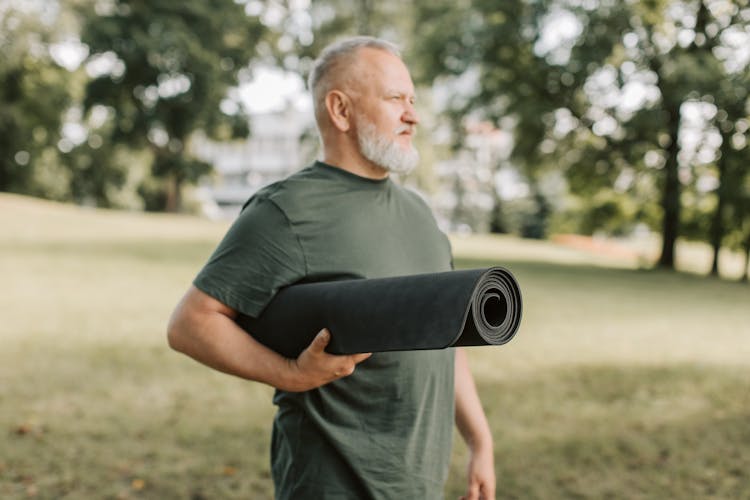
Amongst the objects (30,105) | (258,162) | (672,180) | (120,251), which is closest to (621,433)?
(120,251)

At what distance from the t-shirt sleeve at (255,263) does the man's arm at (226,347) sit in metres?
0.04

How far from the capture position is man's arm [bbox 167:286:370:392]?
1.71 meters

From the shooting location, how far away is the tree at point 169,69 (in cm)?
3272

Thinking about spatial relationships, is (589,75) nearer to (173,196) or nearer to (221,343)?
(221,343)

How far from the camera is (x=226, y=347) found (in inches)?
70.7

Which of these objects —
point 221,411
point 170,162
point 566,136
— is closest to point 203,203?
point 170,162

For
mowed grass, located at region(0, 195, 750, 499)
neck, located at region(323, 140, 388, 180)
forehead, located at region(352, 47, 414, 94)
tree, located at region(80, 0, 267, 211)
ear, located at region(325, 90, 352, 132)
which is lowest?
mowed grass, located at region(0, 195, 750, 499)

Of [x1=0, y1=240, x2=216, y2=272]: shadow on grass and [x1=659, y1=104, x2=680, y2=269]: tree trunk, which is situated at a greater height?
[x1=659, y1=104, x2=680, y2=269]: tree trunk

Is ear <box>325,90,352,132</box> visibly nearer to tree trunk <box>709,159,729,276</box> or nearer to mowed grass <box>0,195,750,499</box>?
mowed grass <box>0,195,750,499</box>

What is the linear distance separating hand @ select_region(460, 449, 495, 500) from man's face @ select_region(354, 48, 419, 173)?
961 mm

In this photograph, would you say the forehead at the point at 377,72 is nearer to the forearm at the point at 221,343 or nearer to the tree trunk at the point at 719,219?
the forearm at the point at 221,343

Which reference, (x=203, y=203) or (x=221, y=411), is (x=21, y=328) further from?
(x=203, y=203)

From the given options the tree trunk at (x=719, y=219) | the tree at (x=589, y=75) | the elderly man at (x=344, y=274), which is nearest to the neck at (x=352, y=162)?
the elderly man at (x=344, y=274)

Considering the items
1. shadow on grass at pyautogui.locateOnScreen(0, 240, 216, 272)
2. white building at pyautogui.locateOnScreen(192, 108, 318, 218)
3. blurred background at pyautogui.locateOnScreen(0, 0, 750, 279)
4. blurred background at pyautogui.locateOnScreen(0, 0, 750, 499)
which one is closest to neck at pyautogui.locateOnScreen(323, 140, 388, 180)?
blurred background at pyautogui.locateOnScreen(0, 0, 750, 499)
